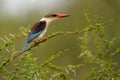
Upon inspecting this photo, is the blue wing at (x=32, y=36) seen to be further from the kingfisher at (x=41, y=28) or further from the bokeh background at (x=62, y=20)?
the bokeh background at (x=62, y=20)

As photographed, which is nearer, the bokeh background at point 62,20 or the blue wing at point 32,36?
the blue wing at point 32,36

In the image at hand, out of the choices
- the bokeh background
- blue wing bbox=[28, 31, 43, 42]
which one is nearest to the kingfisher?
blue wing bbox=[28, 31, 43, 42]

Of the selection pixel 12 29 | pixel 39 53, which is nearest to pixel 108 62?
pixel 39 53

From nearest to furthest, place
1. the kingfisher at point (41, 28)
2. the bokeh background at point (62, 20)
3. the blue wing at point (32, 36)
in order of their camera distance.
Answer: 1. the blue wing at point (32, 36)
2. the kingfisher at point (41, 28)
3. the bokeh background at point (62, 20)

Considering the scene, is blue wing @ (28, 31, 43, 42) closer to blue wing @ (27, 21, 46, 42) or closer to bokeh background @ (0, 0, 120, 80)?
blue wing @ (27, 21, 46, 42)

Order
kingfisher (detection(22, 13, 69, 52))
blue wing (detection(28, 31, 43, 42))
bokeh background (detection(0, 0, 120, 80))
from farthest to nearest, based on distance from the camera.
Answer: bokeh background (detection(0, 0, 120, 80)) → kingfisher (detection(22, 13, 69, 52)) → blue wing (detection(28, 31, 43, 42))

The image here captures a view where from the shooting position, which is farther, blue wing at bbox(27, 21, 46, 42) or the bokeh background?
the bokeh background

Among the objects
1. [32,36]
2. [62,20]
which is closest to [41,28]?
[32,36]

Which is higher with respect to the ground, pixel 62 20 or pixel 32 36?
pixel 32 36

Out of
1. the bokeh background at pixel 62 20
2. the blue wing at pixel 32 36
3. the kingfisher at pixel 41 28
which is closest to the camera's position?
the blue wing at pixel 32 36

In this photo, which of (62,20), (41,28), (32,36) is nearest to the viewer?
(32,36)

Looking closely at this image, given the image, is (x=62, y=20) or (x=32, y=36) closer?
(x=32, y=36)

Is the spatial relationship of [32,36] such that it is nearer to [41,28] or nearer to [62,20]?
[41,28]

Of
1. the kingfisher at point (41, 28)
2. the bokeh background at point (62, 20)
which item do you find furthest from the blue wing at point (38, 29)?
the bokeh background at point (62, 20)
